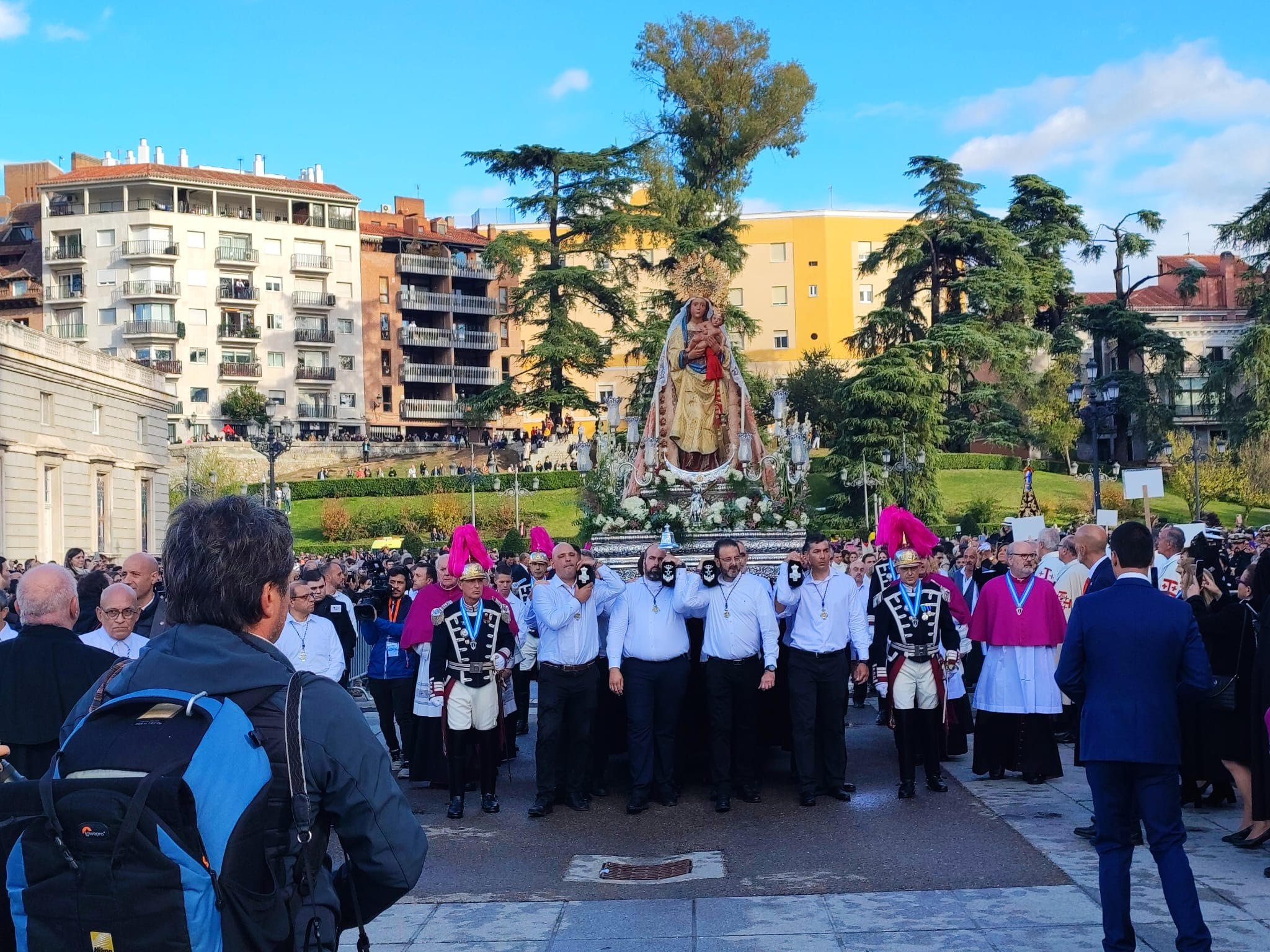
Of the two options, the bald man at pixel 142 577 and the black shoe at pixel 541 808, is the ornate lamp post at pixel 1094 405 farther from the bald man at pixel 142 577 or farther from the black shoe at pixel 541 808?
the bald man at pixel 142 577

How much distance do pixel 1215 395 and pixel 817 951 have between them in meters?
52.8

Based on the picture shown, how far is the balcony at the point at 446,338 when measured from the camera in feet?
265

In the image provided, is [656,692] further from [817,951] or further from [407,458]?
[407,458]

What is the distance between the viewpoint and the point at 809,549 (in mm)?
11586

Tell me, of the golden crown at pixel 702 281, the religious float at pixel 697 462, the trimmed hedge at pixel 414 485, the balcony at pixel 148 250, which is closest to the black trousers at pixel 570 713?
the religious float at pixel 697 462

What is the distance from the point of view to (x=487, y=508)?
193 ft

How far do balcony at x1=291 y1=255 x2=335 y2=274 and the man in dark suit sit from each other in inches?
3026

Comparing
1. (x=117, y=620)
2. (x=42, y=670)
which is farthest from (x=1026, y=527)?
(x=42, y=670)

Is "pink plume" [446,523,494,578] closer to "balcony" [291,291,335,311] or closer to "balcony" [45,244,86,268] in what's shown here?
"balcony" [291,291,335,311]

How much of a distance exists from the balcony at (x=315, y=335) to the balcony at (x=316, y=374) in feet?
4.86

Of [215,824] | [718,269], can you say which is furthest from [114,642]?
[718,269]

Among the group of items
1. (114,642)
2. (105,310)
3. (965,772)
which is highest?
(105,310)

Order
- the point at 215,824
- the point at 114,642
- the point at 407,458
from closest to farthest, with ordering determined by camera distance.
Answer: the point at 215,824, the point at 114,642, the point at 407,458

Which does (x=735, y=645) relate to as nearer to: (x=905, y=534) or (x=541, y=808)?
(x=541, y=808)
